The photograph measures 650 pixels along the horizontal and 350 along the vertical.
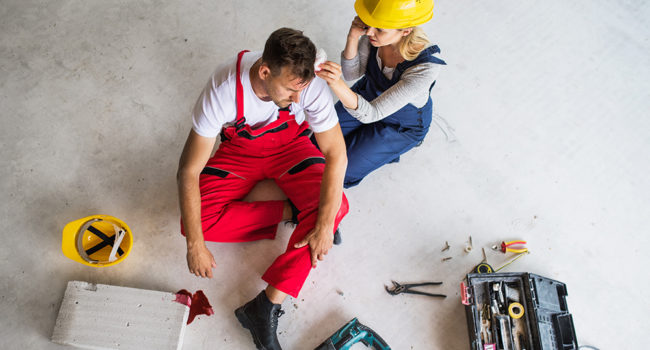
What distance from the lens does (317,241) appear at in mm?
1778

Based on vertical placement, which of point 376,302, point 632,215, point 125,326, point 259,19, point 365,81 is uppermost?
point 259,19

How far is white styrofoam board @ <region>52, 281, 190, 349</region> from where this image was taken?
188 cm

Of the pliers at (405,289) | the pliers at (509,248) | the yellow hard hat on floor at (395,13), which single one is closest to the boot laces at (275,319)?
the pliers at (405,289)

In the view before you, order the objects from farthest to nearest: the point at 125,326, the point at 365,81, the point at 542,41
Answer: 1. the point at 542,41
2. the point at 365,81
3. the point at 125,326

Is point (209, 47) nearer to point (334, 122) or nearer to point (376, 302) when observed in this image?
point (334, 122)

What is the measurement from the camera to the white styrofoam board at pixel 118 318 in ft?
6.18

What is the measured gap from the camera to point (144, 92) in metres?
2.38

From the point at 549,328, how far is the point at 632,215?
A: 0.94 m

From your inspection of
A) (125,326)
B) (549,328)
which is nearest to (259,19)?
(125,326)

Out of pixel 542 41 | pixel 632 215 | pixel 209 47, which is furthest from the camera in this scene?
pixel 542 41

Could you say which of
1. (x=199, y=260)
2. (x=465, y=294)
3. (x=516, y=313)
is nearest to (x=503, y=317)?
(x=516, y=313)

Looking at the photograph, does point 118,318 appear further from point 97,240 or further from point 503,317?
point 503,317

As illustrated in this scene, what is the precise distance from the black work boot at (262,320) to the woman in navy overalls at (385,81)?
76cm

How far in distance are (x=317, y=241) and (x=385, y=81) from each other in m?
0.80
